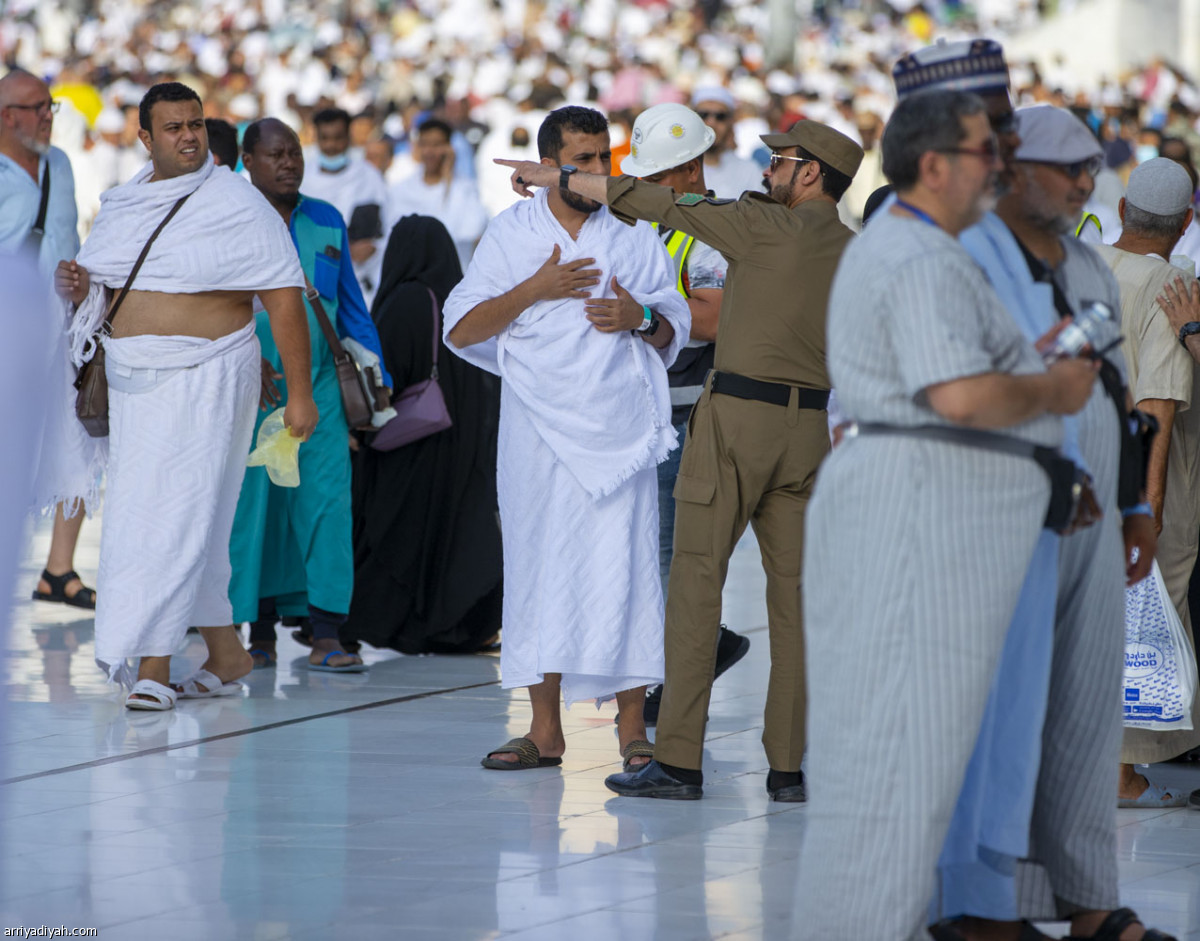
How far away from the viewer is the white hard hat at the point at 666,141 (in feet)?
22.1

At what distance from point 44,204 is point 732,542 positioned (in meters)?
4.58

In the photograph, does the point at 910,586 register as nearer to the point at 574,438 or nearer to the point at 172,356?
the point at 574,438

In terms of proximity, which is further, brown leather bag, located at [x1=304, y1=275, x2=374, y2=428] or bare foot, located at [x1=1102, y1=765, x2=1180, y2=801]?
brown leather bag, located at [x1=304, y1=275, x2=374, y2=428]

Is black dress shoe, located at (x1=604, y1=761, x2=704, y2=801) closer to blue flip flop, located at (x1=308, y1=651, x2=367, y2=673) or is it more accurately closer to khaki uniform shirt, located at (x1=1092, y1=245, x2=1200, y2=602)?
khaki uniform shirt, located at (x1=1092, y1=245, x2=1200, y2=602)

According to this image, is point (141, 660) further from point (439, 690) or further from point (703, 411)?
point (703, 411)

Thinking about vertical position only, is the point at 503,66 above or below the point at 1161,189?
above

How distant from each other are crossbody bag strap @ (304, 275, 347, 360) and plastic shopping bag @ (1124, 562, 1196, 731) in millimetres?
3587

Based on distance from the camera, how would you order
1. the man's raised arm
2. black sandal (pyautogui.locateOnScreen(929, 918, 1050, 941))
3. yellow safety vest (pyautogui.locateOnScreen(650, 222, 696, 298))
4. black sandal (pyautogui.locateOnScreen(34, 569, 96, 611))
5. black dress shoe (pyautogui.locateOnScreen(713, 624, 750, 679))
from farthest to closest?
1. black sandal (pyautogui.locateOnScreen(34, 569, 96, 611))
2. black dress shoe (pyautogui.locateOnScreen(713, 624, 750, 679))
3. yellow safety vest (pyautogui.locateOnScreen(650, 222, 696, 298))
4. the man's raised arm
5. black sandal (pyautogui.locateOnScreen(929, 918, 1050, 941))

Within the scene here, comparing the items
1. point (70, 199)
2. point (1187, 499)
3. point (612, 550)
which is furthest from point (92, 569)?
point (1187, 499)

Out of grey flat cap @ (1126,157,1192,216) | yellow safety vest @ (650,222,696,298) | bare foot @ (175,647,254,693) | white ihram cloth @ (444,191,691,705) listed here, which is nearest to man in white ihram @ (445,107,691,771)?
white ihram cloth @ (444,191,691,705)

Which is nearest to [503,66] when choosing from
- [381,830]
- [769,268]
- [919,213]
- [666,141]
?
[666,141]

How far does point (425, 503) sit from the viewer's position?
29.2ft

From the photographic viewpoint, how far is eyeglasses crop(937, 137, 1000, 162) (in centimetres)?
390

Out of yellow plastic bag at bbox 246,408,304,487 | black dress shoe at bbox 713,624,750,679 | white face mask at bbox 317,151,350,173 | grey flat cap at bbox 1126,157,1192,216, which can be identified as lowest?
black dress shoe at bbox 713,624,750,679
